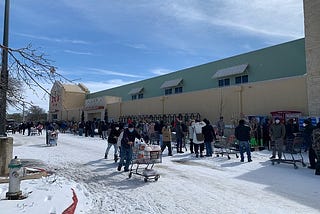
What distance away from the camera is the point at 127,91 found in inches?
2146

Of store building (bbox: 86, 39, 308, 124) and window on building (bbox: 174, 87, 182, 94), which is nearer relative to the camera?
store building (bbox: 86, 39, 308, 124)

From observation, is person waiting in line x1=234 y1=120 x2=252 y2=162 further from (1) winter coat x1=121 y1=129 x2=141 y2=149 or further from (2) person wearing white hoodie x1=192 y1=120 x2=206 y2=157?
(1) winter coat x1=121 y1=129 x2=141 y2=149

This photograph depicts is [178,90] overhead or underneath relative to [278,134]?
overhead

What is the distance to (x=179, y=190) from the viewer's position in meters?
8.38

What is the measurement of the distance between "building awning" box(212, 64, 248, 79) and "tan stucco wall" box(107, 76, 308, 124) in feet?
14.0

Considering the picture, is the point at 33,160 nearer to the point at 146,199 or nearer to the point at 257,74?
the point at 146,199

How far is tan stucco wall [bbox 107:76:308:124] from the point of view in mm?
19828

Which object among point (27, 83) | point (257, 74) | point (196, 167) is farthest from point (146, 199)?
point (257, 74)

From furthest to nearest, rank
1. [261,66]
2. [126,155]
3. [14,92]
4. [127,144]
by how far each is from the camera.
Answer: [261,66] → [126,155] → [127,144] → [14,92]

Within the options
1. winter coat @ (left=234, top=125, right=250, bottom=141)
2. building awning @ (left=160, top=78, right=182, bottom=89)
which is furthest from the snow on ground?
building awning @ (left=160, top=78, right=182, bottom=89)

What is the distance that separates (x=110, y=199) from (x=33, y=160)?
27.2 feet

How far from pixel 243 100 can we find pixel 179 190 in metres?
16.4

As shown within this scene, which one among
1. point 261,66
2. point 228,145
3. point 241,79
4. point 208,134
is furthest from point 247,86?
point 208,134

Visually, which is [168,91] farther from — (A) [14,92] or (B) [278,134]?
(A) [14,92]
